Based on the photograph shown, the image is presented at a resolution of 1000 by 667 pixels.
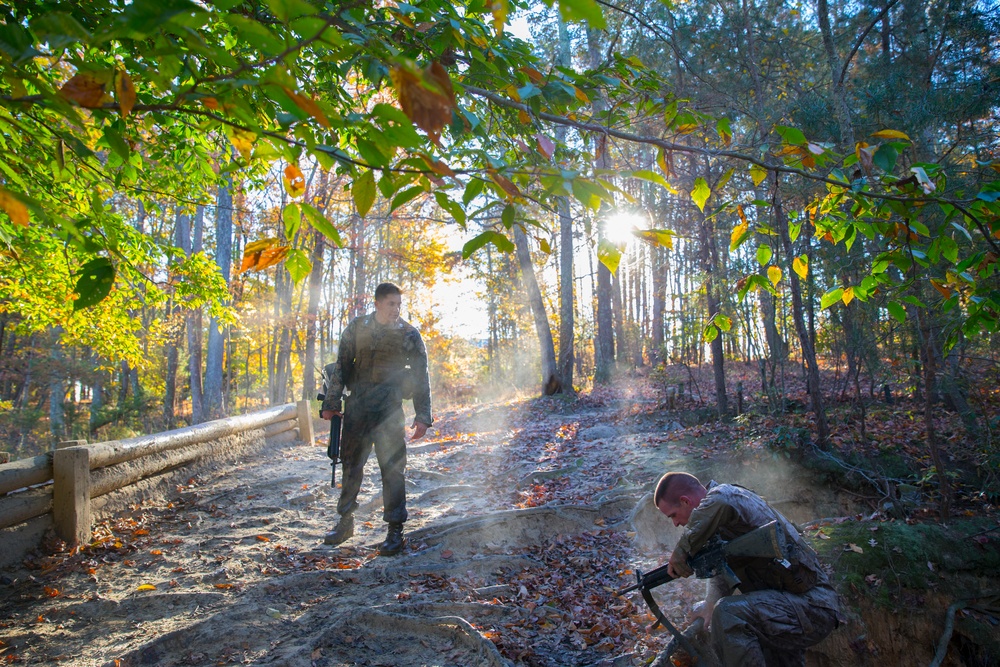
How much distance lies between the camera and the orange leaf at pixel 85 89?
153 cm

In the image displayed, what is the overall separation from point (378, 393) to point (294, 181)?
3.38 m

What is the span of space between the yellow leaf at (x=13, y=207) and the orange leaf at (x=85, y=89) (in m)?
0.32

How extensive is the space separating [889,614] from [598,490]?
312cm

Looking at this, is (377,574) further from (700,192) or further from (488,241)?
(700,192)

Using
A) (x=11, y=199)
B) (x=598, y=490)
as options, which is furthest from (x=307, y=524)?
(x=11, y=199)

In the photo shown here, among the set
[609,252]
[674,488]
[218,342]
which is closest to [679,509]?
[674,488]

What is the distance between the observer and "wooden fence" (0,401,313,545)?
4395 millimetres

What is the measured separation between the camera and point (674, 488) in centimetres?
377

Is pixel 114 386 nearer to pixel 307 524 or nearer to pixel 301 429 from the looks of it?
pixel 301 429

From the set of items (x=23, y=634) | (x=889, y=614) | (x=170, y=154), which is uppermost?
(x=170, y=154)

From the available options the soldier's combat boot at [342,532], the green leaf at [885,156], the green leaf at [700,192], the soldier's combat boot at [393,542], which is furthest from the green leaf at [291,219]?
the soldier's combat boot at [342,532]

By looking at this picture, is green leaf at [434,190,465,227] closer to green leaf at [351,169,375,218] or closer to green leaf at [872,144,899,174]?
green leaf at [351,169,375,218]

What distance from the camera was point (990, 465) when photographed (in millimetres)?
5645

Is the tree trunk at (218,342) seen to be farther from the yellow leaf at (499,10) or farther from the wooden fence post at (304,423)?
the yellow leaf at (499,10)
